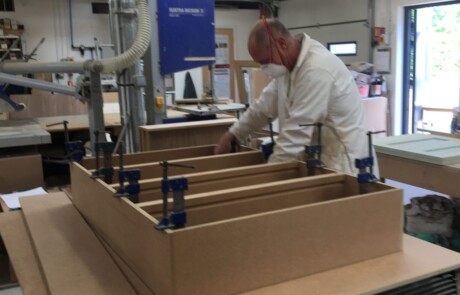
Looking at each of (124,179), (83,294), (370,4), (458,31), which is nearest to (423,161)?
(124,179)

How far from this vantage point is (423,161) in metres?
Result: 2.42

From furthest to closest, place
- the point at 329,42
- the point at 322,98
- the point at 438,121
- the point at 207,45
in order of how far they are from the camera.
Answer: the point at 329,42 < the point at 438,121 < the point at 207,45 < the point at 322,98

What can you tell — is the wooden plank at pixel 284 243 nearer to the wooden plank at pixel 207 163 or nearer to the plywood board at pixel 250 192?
the plywood board at pixel 250 192

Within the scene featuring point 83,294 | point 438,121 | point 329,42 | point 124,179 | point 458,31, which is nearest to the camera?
point 83,294

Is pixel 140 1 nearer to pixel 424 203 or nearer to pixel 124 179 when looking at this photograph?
pixel 124 179

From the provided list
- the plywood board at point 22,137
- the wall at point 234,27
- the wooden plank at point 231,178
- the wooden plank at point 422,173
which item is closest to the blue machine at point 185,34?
the plywood board at point 22,137

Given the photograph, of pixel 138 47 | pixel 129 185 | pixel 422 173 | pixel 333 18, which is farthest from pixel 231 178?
pixel 333 18

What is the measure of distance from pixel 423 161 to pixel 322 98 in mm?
1063

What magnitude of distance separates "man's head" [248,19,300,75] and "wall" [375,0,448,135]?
466 centimetres

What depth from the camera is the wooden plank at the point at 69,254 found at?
1.13 meters

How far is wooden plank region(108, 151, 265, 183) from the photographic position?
1.61m

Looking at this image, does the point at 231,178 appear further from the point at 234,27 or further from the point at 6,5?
the point at 234,27

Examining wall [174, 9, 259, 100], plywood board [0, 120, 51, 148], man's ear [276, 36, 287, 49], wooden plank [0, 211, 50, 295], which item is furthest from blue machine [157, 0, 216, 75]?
wall [174, 9, 259, 100]

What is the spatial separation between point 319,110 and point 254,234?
2.45 feet
